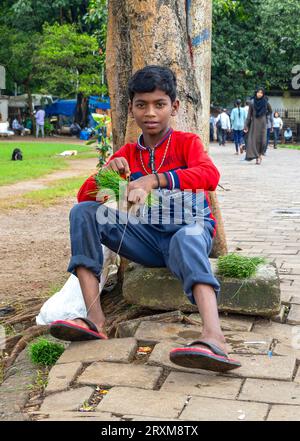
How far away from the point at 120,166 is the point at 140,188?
0.77 ft

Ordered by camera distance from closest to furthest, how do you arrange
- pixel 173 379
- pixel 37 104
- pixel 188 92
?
1. pixel 173 379
2. pixel 188 92
3. pixel 37 104

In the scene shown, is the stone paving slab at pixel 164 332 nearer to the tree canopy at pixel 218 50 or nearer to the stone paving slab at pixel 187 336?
the stone paving slab at pixel 187 336

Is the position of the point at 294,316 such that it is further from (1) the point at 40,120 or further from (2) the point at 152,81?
(1) the point at 40,120

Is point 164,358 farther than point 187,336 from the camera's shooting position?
No

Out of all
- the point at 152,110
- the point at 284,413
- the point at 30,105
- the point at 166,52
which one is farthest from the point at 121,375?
the point at 30,105

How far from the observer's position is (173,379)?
330cm

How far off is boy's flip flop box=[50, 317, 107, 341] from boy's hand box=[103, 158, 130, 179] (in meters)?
0.80

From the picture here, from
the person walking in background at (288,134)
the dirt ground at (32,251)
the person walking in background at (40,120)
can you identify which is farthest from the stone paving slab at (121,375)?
the person walking in background at (40,120)

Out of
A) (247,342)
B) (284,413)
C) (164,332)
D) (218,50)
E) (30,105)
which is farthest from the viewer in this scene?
(30,105)

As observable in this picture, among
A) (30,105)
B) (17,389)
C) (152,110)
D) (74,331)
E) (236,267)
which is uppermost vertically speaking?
(30,105)

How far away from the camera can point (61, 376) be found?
3379 mm

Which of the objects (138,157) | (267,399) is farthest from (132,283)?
(267,399)
